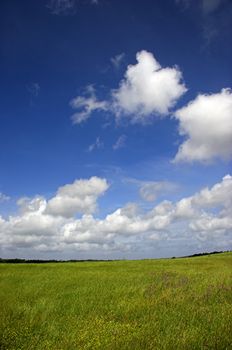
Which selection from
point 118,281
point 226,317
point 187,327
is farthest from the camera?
point 118,281

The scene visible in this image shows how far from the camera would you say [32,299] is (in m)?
21.6

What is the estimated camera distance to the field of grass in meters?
12.4

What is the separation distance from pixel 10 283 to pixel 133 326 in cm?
1786

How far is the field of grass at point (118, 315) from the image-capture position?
1241 centimetres

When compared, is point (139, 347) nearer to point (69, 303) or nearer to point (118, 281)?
point (69, 303)

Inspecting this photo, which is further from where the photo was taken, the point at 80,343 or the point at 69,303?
the point at 69,303

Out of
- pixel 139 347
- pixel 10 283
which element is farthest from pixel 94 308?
pixel 10 283

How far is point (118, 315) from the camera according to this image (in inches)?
679

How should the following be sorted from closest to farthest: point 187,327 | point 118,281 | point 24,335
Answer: point 24,335, point 187,327, point 118,281

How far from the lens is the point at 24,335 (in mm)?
13250

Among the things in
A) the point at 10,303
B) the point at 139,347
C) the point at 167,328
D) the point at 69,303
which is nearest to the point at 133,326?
the point at 167,328

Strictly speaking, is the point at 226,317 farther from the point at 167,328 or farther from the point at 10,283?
the point at 10,283

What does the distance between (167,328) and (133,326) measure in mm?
1403

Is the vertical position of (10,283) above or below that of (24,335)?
above
